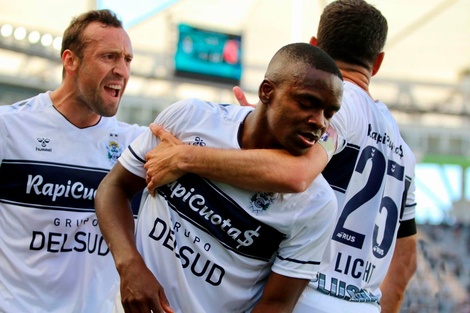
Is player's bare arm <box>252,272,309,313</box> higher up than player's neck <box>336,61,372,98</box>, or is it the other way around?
player's neck <box>336,61,372,98</box>

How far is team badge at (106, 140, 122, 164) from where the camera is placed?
3.87 m

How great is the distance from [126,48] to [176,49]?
24.3 meters

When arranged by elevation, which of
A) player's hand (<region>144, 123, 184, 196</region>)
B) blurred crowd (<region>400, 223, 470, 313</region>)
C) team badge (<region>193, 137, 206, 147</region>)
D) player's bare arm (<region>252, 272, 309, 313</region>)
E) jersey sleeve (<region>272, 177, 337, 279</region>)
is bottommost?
blurred crowd (<region>400, 223, 470, 313</region>)

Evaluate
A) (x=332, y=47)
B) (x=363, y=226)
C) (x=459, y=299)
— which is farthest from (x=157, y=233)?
(x=459, y=299)

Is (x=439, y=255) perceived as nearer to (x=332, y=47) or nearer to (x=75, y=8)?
(x=75, y=8)

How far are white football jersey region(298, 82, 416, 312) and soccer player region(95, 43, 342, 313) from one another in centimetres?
33

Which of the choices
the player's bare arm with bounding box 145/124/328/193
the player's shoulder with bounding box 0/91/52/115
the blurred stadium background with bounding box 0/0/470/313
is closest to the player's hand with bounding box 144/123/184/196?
the player's bare arm with bounding box 145/124/328/193

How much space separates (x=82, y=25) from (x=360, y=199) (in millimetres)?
1914

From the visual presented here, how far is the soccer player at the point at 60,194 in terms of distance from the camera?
12.0 feet

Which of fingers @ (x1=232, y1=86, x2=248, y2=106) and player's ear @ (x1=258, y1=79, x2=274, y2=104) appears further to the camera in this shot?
fingers @ (x1=232, y1=86, x2=248, y2=106)

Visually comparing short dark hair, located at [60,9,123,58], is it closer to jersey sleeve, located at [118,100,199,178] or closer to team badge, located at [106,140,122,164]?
team badge, located at [106,140,122,164]

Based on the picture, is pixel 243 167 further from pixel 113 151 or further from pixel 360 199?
pixel 113 151

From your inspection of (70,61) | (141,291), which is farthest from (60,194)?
(141,291)

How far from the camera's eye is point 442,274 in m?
20.5
